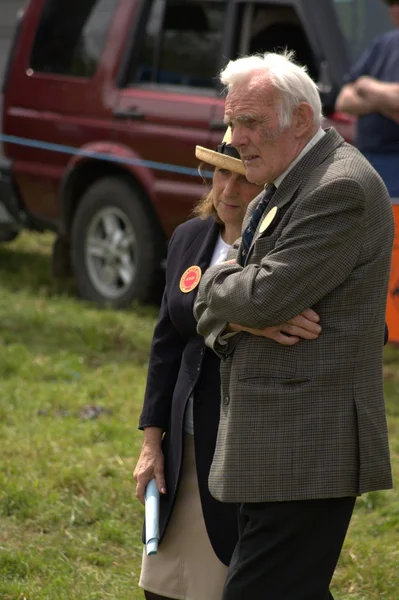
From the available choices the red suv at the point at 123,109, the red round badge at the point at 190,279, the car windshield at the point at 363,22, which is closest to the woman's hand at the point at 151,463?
the red round badge at the point at 190,279

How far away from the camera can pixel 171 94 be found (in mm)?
8156

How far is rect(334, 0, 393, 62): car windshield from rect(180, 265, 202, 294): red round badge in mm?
4500

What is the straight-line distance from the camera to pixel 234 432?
2.84 meters

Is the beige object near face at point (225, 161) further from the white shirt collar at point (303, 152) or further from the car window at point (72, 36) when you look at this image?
the car window at point (72, 36)

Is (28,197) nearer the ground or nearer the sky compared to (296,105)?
nearer the ground

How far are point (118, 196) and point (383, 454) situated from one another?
5789 millimetres

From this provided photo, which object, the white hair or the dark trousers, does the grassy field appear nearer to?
the dark trousers

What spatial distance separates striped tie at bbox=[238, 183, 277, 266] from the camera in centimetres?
289

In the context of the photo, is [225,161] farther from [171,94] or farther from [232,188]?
[171,94]

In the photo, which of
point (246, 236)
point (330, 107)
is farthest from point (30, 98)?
point (246, 236)

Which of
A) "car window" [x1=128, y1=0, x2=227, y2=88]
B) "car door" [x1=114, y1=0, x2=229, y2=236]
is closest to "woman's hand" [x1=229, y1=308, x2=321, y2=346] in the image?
"car door" [x1=114, y1=0, x2=229, y2=236]

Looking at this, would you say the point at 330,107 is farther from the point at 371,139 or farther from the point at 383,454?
the point at 383,454

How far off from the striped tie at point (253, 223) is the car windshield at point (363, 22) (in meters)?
4.88

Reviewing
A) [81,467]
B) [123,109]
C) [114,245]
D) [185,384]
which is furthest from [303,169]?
[114,245]
